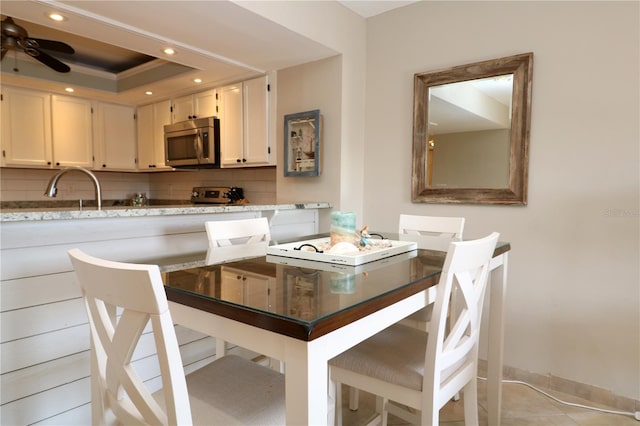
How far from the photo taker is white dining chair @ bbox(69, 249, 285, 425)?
71 centimetres

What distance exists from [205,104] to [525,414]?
3418 millimetres

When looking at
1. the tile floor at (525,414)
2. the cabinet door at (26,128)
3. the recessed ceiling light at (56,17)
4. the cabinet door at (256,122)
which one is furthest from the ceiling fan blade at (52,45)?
the tile floor at (525,414)

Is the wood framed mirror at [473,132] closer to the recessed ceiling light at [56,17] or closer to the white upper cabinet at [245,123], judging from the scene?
the white upper cabinet at [245,123]

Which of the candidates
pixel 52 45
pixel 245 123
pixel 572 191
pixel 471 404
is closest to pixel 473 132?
pixel 572 191

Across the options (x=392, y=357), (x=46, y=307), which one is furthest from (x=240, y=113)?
(x=392, y=357)

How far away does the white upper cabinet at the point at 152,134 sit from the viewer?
404 cm

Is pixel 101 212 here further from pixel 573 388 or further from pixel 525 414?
pixel 573 388

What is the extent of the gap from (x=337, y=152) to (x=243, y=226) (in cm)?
115

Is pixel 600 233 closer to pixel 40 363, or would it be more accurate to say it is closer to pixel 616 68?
pixel 616 68

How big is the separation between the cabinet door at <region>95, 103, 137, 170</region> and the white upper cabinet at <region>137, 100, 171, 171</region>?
0.32 ft

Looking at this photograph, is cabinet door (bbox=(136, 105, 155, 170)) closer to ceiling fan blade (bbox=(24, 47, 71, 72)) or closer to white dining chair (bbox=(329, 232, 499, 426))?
ceiling fan blade (bbox=(24, 47, 71, 72))

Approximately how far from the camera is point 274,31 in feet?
7.37

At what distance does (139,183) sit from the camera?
488cm

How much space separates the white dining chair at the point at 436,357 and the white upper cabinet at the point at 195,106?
2.85 meters
